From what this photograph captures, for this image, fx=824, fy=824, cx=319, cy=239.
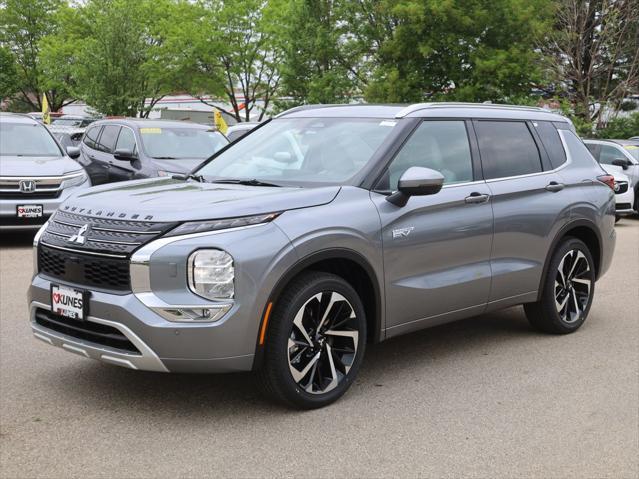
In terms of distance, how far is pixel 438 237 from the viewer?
5289 mm

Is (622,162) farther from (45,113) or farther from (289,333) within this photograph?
(45,113)

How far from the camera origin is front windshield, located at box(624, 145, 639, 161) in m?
18.2

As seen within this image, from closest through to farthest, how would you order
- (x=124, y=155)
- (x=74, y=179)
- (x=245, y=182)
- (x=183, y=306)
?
(x=183, y=306)
(x=245, y=182)
(x=74, y=179)
(x=124, y=155)

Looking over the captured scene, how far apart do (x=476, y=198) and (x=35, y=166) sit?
717cm

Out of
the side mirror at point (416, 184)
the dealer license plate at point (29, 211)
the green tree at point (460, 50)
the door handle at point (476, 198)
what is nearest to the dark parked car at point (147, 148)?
the dealer license plate at point (29, 211)

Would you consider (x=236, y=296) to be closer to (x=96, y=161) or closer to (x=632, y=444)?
(x=632, y=444)

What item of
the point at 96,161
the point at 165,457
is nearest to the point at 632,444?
the point at 165,457

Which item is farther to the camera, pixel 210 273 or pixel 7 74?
pixel 7 74

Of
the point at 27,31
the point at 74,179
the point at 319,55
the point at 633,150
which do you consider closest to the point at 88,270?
the point at 74,179

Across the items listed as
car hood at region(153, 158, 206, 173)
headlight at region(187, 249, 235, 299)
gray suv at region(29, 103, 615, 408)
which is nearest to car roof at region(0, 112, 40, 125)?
car hood at region(153, 158, 206, 173)

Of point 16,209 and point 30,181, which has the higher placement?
point 30,181

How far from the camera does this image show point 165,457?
3.93 meters

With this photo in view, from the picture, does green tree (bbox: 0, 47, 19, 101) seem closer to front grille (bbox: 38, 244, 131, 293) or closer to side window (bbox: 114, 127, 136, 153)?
side window (bbox: 114, 127, 136, 153)

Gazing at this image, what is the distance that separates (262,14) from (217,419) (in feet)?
123
